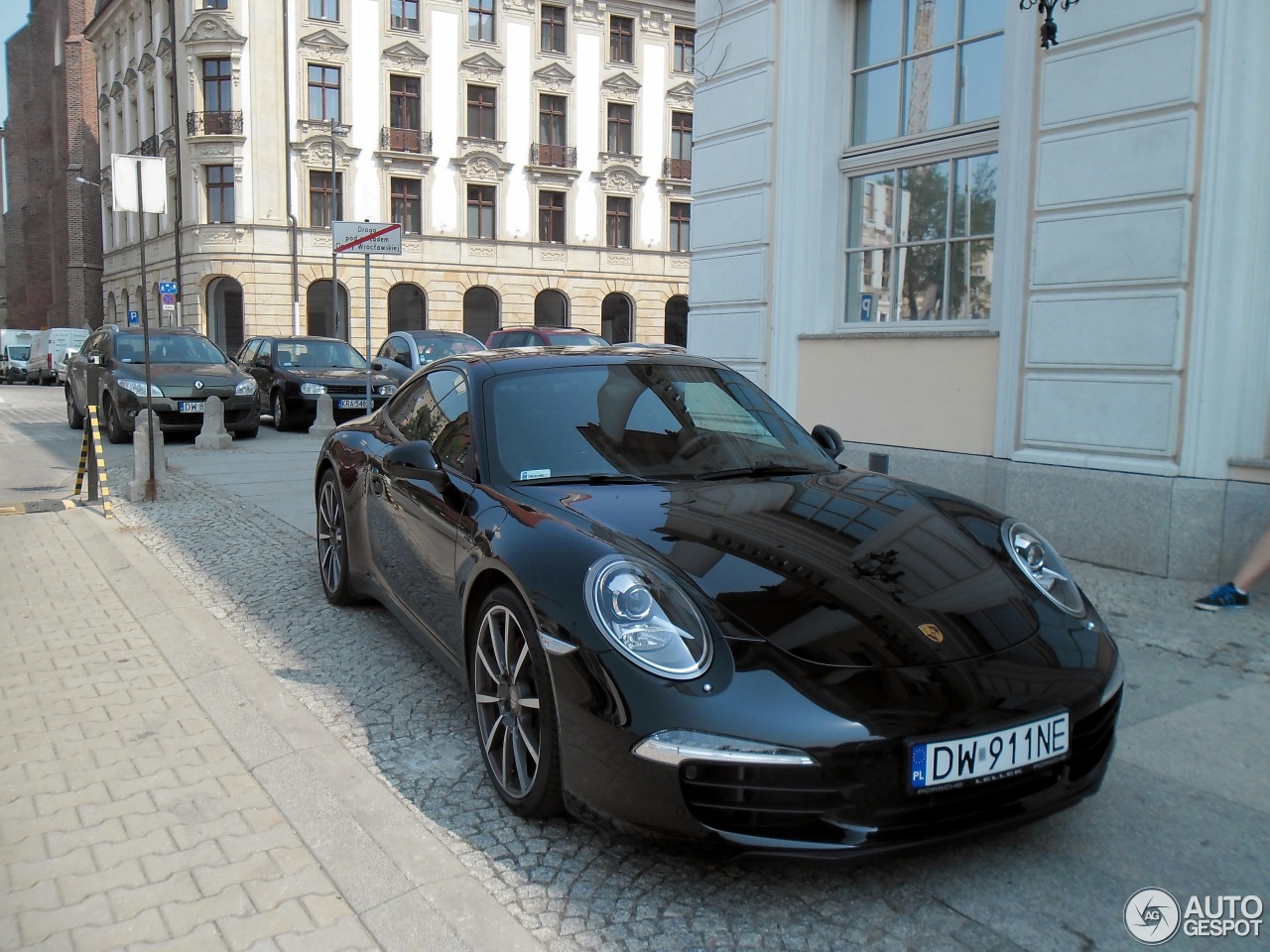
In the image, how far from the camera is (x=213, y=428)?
13609 millimetres

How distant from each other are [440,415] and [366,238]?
6912 mm

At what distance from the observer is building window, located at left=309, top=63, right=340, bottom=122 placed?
39.0 meters

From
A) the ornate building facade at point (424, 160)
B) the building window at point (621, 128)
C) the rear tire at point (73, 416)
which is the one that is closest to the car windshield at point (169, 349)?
the rear tire at point (73, 416)

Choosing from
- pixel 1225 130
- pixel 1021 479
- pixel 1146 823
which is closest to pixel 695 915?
pixel 1146 823

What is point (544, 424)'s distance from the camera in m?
3.97

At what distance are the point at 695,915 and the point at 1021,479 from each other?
5073mm

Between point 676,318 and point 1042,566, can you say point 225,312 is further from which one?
point 1042,566

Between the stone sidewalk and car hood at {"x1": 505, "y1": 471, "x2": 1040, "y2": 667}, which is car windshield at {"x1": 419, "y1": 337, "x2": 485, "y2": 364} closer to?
the stone sidewalk

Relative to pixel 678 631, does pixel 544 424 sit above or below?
above

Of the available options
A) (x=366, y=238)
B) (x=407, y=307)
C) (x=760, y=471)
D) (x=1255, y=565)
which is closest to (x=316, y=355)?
(x=366, y=238)

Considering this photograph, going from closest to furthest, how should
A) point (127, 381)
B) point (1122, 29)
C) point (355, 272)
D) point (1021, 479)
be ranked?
point (1122, 29) < point (1021, 479) < point (127, 381) < point (355, 272)

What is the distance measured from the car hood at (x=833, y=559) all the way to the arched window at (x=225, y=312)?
39648 millimetres

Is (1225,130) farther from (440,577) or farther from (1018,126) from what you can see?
(440,577)

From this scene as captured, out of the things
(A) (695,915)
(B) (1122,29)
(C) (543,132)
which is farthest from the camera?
(C) (543,132)
